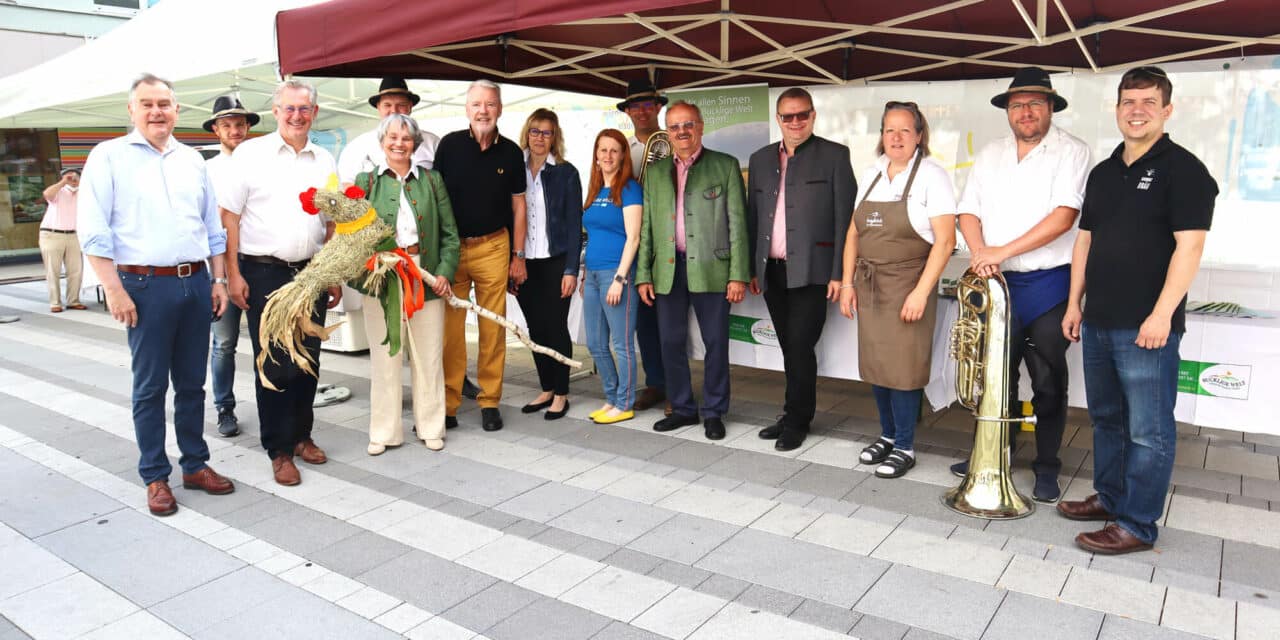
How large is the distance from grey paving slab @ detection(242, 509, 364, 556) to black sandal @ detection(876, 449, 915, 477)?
2.36m

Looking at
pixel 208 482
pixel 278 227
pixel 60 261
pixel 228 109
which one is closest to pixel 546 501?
pixel 208 482

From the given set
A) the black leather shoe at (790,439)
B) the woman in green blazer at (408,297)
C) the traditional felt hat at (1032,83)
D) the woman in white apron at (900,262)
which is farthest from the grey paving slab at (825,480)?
the woman in green blazer at (408,297)

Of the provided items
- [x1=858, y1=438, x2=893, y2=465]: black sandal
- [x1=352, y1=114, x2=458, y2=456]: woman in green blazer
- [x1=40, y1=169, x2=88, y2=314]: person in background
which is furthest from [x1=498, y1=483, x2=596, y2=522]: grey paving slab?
[x1=40, y1=169, x2=88, y2=314]: person in background

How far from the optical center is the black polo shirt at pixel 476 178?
14.9 ft

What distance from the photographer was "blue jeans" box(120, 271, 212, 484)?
3.51m

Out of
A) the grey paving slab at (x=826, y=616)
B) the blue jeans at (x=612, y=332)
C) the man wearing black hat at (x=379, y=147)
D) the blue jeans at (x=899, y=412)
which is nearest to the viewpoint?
the grey paving slab at (x=826, y=616)

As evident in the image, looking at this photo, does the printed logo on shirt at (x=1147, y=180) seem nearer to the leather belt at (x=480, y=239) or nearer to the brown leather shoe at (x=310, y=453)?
the leather belt at (x=480, y=239)

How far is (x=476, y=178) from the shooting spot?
14.9 ft

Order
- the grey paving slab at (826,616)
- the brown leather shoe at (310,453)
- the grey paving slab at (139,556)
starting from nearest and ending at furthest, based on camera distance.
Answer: the grey paving slab at (826,616) < the grey paving slab at (139,556) < the brown leather shoe at (310,453)

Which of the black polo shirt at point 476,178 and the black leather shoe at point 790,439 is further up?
the black polo shirt at point 476,178

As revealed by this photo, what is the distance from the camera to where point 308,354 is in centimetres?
400

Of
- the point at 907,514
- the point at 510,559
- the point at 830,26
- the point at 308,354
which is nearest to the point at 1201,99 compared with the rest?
the point at 830,26

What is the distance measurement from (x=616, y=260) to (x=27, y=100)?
27.1ft

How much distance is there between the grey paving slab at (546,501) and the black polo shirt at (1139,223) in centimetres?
224
